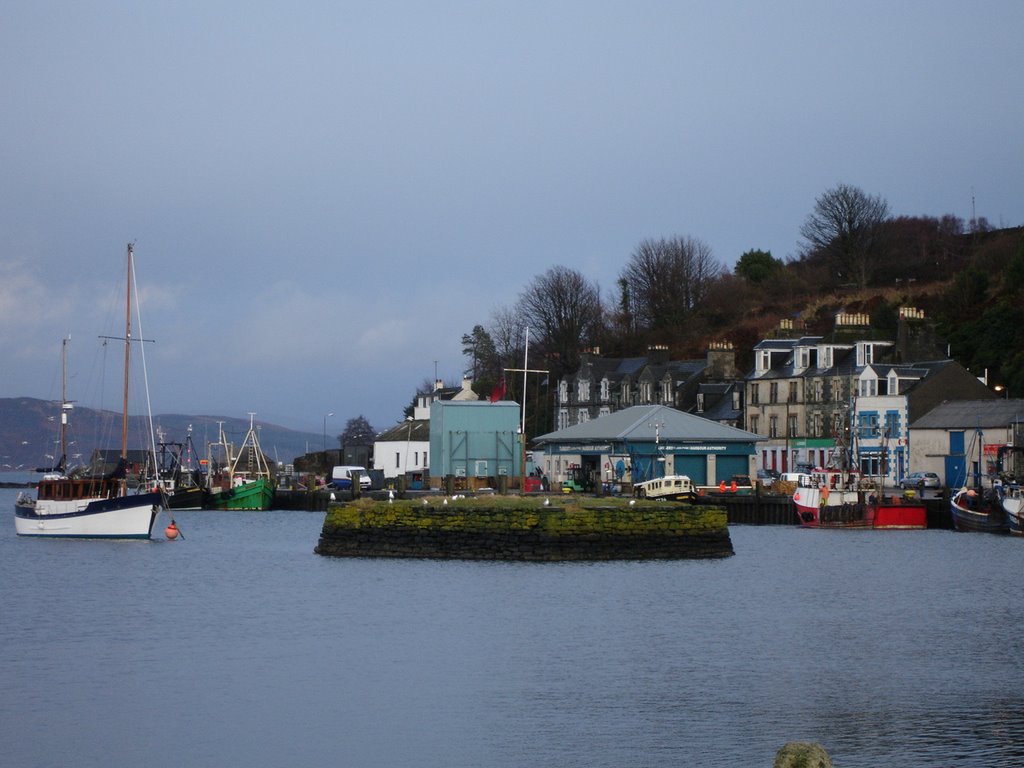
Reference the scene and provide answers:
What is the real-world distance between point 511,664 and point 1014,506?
44.1 metres

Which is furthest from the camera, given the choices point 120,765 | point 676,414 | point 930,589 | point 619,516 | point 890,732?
point 676,414

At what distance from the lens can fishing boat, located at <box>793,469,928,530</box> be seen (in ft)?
250

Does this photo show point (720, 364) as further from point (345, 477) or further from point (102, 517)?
point (102, 517)

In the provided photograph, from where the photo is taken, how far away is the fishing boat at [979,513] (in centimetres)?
7119

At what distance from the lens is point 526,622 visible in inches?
1484

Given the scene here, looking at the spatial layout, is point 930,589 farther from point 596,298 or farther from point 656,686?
point 596,298

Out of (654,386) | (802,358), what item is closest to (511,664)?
(802,358)

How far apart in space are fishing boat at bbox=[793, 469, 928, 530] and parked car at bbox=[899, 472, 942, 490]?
6.83 m

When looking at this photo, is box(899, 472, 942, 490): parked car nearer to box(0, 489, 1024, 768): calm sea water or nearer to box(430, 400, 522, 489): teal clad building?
box(430, 400, 522, 489): teal clad building

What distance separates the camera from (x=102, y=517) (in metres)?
65.7

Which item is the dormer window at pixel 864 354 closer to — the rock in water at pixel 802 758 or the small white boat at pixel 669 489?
the small white boat at pixel 669 489

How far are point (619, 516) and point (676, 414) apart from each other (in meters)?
42.0

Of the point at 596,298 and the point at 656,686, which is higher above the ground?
the point at 596,298

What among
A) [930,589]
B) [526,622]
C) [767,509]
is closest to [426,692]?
[526,622]
